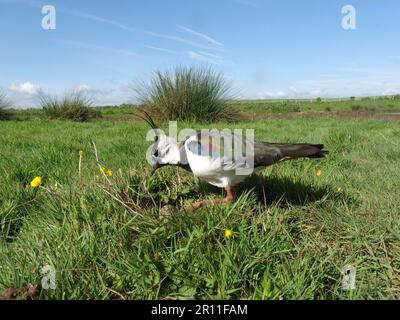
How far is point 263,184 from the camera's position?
10.3ft

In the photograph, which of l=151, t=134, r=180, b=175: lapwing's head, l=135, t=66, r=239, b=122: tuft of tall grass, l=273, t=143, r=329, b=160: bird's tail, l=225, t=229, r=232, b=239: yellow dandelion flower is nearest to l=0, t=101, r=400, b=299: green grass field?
l=225, t=229, r=232, b=239: yellow dandelion flower

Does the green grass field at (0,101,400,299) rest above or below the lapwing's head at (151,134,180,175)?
below

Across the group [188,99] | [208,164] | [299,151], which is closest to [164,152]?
[208,164]

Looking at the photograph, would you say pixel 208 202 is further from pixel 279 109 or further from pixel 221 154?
pixel 279 109

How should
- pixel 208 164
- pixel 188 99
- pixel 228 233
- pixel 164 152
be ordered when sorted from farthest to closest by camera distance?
1. pixel 188 99
2. pixel 164 152
3. pixel 208 164
4. pixel 228 233

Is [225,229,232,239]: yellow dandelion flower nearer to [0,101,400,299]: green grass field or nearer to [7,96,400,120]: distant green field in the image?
[0,101,400,299]: green grass field

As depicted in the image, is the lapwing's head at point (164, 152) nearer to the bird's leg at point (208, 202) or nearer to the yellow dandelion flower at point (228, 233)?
the bird's leg at point (208, 202)

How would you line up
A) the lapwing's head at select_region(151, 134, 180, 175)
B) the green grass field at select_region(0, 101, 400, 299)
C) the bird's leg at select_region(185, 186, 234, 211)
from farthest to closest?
the lapwing's head at select_region(151, 134, 180, 175)
the bird's leg at select_region(185, 186, 234, 211)
the green grass field at select_region(0, 101, 400, 299)

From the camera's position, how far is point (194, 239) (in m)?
2.06

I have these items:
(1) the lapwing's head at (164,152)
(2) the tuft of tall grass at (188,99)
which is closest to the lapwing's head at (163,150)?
(1) the lapwing's head at (164,152)

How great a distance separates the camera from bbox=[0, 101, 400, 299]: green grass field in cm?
186

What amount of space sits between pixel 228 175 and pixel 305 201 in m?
0.66

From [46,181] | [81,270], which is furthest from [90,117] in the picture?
[81,270]

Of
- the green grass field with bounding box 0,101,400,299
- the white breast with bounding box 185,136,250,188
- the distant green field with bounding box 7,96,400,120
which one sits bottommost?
the green grass field with bounding box 0,101,400,299
